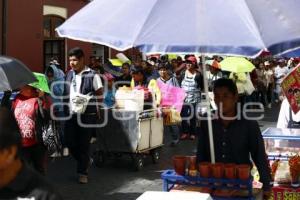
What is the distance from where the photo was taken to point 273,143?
589 centimetres

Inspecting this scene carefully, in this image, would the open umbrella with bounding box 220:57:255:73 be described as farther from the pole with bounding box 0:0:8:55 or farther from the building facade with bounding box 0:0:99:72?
the pole with bounding box 0:0:8:55

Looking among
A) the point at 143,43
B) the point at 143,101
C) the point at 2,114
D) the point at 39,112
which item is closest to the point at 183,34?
the point at 143,43

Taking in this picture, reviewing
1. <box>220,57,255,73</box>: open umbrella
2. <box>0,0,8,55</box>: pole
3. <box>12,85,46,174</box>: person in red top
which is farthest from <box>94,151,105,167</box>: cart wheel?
<box>0,0,8,55</box>: pole

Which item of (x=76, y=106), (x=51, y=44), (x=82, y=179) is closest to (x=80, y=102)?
(x=76, y=106)

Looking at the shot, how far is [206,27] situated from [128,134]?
211 inches

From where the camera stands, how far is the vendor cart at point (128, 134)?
8992 millimetres

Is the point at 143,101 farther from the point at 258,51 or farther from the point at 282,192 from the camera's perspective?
the point at 258,51

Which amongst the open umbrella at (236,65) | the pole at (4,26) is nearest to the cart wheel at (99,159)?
the open umbrella at (236,65)

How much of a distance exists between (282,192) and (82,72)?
355cm

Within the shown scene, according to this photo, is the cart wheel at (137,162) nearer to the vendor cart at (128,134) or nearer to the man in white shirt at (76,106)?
the vendor cart at (128,134)

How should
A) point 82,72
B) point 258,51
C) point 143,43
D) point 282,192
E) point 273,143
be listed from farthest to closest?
point 82,72 < point 273,143 < point 282,192 < point 143,43 < point 258,51

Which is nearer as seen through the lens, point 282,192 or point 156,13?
point 156,13

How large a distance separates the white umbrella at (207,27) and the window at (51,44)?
14068 millimetres

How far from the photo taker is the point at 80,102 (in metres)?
7.79
